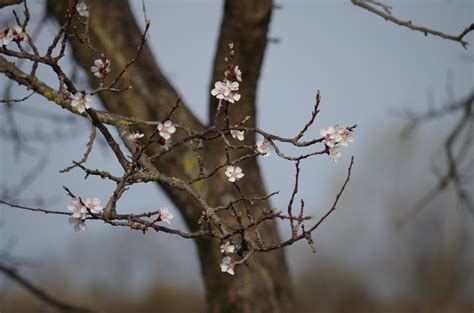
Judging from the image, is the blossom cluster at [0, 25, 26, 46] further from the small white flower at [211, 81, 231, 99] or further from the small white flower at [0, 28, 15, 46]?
the small white flower at [211, 81, 231, 99]

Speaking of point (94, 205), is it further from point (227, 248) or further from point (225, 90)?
point (225, 90)

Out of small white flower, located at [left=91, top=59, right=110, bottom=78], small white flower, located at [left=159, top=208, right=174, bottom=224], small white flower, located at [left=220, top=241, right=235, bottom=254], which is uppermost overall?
small white flower, located at [left=91, top=59, right=110, bottom=78]

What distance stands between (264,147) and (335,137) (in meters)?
0.26

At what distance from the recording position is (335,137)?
1998mm

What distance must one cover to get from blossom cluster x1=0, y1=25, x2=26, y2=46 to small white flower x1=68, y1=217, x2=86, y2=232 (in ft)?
2.23

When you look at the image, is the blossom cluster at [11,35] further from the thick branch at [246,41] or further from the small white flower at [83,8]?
the thick branch at [246,41]

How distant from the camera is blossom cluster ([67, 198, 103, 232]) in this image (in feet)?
6.09

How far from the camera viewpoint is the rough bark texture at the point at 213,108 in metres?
3.72

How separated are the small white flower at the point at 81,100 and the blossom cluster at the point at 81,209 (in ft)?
1.08

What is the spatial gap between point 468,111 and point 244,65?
1884 mm

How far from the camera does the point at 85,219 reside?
1.90 metres

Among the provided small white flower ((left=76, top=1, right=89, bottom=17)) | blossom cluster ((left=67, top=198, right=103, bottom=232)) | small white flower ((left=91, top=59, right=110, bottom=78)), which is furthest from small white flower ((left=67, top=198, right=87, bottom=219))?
small white flower ((left=76, top=1, right=89, bottom=17))

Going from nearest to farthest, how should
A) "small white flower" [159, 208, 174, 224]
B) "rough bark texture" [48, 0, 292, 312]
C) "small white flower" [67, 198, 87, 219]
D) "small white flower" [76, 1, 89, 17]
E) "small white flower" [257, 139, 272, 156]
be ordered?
1. "small white flower" [67, 198, 87, 219]
2. "small white flower" [159, 208, 174, 224]
3. "small white flower" [257, 139, 272, 156]
4. "small white flower" [76, 1, 89, 17]
5. "rough bark texture" [48, 0, 292, 312]

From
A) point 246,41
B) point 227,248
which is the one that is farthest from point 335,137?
point 246,41
